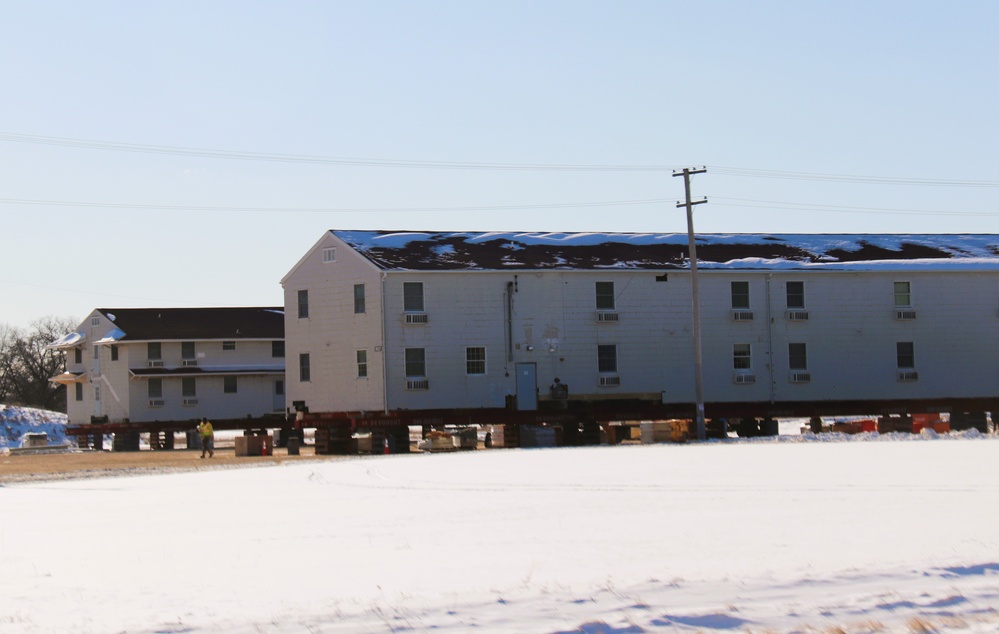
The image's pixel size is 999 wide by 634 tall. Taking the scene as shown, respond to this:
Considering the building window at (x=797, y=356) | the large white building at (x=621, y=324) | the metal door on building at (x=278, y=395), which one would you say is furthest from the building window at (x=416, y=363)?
the metal door on building at (x=278, y=395)

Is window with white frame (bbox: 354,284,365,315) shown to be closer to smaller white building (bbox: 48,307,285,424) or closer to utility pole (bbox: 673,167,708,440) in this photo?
utility pole (bbox: 673,167,708,440)

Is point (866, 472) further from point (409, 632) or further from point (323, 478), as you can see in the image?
point (409, 632)

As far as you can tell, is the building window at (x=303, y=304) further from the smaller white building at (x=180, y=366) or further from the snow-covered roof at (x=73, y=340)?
the snow-covered roof at (x=73, y=340)

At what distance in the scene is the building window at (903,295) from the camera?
55344 millimetres

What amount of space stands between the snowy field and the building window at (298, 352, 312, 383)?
83.1ft

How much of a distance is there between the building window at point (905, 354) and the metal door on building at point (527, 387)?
16.5 m

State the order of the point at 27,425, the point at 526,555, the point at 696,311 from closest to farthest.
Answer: the point at 526,555, the point at 696,311, the point at 27,425

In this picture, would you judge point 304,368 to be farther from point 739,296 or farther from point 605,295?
point 739,296

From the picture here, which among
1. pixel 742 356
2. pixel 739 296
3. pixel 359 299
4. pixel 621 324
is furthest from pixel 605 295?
pixel 359 299

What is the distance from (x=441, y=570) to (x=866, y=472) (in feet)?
50.4

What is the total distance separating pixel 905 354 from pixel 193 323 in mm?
48746

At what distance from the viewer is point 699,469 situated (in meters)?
30.1

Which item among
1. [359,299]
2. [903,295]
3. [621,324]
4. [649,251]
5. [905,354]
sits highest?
[649,251]

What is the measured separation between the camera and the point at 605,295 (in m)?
52.6
